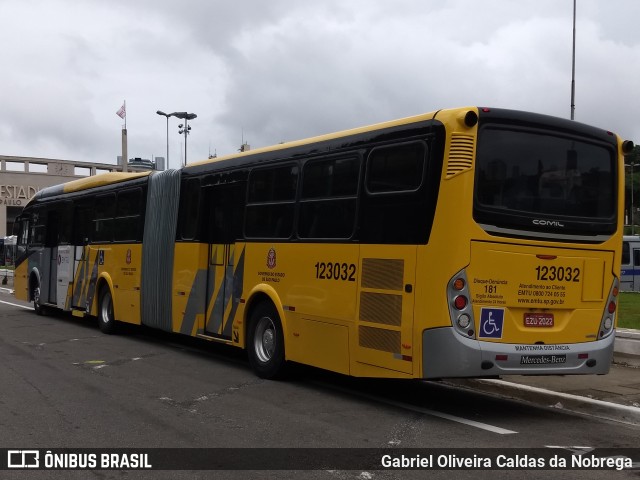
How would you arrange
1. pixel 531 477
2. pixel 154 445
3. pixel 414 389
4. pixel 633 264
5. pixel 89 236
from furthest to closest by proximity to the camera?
1. pixel 633 264
2. pixel 89 236
3. pixel 414 389
4. pixel 154 445
5. pixel 531 477

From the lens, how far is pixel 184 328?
12.0 metres

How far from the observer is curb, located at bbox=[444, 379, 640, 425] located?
7855mm

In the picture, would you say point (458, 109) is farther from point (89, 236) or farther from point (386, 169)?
point (89, 236)

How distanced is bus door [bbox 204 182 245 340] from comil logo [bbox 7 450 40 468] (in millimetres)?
4772

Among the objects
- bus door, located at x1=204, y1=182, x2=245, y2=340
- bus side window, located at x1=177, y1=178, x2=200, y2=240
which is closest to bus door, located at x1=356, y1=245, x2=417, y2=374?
bus door, located at x1=204, y1=182, x2=245, y2=340

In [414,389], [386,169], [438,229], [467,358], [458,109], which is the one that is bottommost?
[414,389]

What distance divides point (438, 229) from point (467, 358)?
52.8 inches

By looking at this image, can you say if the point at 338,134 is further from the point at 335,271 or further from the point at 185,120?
the point at 185,120

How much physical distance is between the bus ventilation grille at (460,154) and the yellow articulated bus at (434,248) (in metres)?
0.01

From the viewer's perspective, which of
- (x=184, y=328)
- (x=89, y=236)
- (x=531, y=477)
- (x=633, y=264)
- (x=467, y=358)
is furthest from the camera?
(x=633, y=264)

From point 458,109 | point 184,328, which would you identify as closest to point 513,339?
point 458,109

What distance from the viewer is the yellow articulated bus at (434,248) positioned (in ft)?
23.8

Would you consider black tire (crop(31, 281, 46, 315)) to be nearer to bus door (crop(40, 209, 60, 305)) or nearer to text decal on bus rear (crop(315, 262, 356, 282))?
bus door (crop(40, 209, 60, 305))

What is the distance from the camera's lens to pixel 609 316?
8.23 meters
